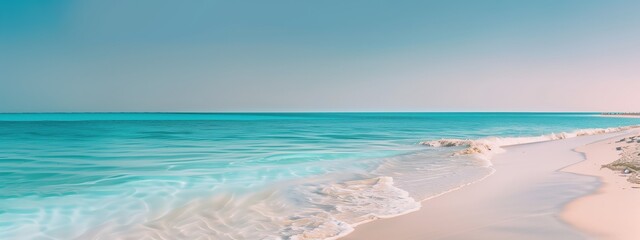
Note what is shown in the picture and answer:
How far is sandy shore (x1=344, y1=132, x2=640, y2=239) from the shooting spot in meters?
6.55

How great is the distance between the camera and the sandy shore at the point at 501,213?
6.55 metres

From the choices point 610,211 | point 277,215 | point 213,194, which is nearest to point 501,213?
point 610,211

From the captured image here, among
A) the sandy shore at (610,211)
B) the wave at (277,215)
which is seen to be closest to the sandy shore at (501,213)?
the sandy shore at (610,211)

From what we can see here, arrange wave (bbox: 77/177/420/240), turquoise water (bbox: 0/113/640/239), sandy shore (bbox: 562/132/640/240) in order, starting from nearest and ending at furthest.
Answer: sandy shore (bbox: 562/132/640/240) < wave (bbox: 77/177/420/240) < turquoise water (bbox: 0/113/640/239)

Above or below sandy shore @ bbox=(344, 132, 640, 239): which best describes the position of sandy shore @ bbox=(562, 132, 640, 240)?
above

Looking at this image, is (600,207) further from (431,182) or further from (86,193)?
(86,193)

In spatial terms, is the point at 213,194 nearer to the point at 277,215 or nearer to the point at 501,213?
the point at 277,215

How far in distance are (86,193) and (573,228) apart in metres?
11.2

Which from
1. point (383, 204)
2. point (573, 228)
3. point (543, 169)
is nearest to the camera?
point (573, 228)

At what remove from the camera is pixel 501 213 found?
7863mm

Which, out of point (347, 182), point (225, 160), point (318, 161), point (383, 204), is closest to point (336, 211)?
point (383, 204)

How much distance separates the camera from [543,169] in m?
14.5

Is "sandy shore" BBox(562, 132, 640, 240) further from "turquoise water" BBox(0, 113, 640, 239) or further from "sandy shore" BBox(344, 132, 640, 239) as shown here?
"turquoise water" BBox(0, 113, 640, 239)

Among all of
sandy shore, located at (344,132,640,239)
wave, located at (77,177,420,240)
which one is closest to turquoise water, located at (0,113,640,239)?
wave, located at (77,177,420,240)
